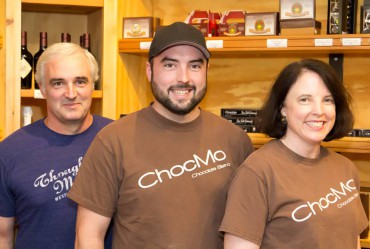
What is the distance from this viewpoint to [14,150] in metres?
2.42

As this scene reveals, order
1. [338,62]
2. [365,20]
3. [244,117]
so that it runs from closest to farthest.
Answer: [365,20]
[244,117]
[338,62]

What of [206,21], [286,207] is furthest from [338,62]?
[286,207]

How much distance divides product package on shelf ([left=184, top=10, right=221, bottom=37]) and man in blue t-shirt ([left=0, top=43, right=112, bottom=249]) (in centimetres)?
66

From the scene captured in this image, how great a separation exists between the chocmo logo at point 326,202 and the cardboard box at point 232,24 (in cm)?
112

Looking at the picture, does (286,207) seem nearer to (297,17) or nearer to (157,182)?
(157,182)

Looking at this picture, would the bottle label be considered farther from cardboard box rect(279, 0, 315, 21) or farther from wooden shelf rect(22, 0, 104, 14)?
cardboard box rect(279, 0, 315, 21)

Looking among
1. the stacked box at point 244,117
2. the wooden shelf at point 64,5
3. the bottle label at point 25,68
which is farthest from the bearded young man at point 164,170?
the bottle label at point 25,68

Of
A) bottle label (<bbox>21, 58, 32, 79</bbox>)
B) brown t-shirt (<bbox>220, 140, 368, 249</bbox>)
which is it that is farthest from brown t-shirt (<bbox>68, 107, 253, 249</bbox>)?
bottle label (<bbox>21, 58, 32, 79</bbox>)

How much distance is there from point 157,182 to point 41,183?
604mm

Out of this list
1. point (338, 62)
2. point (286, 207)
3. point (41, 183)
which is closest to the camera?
point (286, 207)

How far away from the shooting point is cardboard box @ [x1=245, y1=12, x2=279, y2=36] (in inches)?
112

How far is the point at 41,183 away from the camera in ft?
7.74

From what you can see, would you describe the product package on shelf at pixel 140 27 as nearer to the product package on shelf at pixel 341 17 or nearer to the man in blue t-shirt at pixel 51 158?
the man in blue t-shirt at pixel 51 158

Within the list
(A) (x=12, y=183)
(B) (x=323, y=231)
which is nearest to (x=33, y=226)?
(A) (x=12, y=183)
